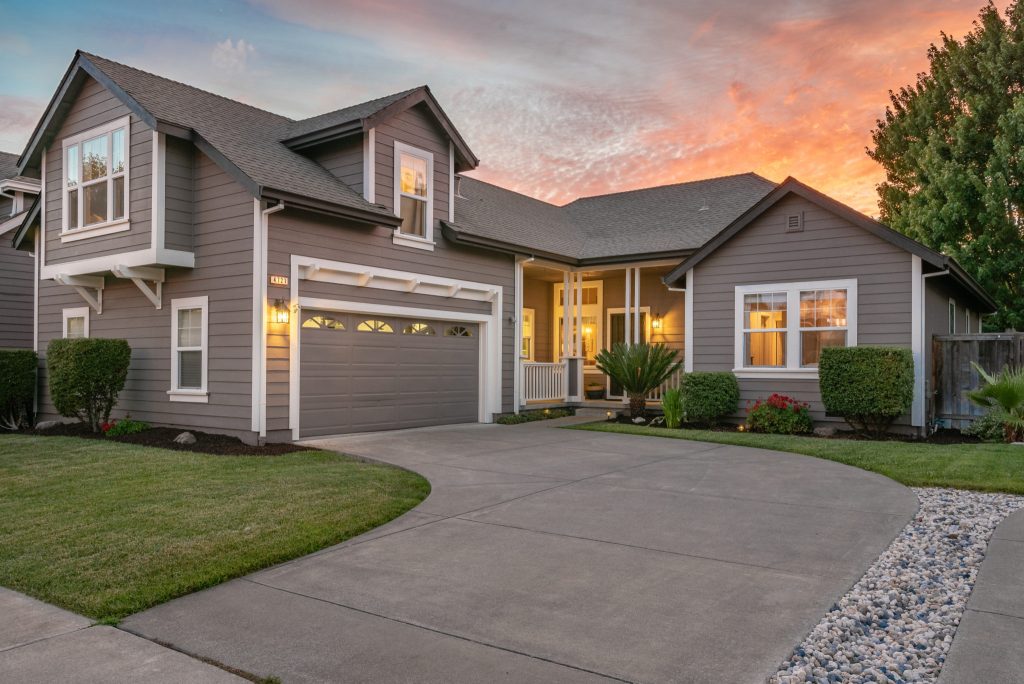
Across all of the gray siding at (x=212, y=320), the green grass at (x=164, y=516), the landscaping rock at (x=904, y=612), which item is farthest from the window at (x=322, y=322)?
the landscaping rock at (x=904, y=612)

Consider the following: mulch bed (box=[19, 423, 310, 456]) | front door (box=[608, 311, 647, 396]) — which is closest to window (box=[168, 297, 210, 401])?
mulch bed (box=[19, 423, 310, 456])

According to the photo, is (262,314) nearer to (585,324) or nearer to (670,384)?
(670,384)

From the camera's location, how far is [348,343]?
39.4 ft

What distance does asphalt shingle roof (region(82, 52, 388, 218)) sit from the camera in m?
11.1

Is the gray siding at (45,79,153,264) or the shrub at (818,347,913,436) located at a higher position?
the gray siding at (45,79,153,264)

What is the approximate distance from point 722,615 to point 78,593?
3.65 metres

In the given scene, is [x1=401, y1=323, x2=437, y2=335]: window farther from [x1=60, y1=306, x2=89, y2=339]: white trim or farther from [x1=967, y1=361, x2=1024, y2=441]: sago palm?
[x1=967, y1=361, x2=1024, y2=441]: sago palm

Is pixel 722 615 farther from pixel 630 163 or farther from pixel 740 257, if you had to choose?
pixel 630 163

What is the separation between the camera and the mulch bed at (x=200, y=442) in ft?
32.7

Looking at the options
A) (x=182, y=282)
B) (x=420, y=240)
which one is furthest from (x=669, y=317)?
(x=182, y=282)

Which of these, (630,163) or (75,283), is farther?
(630,163)

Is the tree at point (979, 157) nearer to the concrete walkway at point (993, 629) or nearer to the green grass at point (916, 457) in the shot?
the green grass at point (916, 457)

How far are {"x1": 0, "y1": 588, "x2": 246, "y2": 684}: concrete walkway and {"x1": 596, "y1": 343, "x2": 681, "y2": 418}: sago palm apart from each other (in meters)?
11.6

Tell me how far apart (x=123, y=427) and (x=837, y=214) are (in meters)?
12.8
